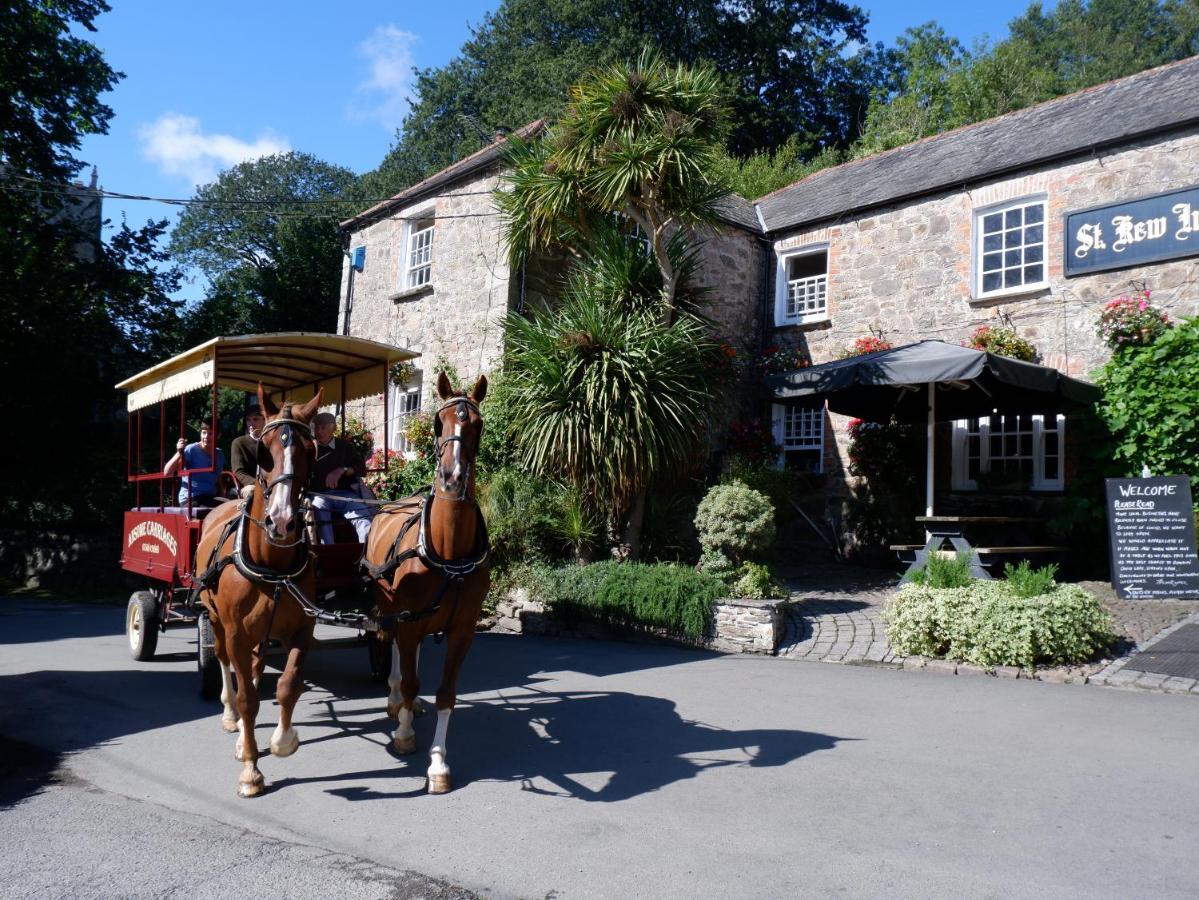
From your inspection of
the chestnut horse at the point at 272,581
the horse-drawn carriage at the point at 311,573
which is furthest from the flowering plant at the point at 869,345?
the chestnut horse at the point at 272,581

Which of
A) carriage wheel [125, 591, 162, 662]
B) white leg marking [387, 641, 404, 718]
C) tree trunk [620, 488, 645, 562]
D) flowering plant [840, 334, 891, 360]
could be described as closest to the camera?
white leg marking [387, 641, 404, 718]

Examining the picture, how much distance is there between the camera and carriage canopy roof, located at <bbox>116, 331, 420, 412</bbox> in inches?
287

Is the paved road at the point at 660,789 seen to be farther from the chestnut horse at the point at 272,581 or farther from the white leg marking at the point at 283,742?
the chestnut horse at the point at 272,581

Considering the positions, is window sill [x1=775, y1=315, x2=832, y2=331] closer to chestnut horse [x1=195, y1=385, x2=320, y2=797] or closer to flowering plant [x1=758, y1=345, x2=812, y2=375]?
flowering plant [x1=758, y1=345, x2=812, y2=375]

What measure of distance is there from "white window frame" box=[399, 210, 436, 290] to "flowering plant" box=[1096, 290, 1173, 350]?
11.1 metres

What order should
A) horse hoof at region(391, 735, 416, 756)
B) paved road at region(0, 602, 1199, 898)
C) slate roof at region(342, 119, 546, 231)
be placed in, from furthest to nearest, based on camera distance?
slate roof at region(342, 119, 546, 231) < horse hoof at region(391, 735, 416, 756) < paved road at region(0, 602, 1199, 898)

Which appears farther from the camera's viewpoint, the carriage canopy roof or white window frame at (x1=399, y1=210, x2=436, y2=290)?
white window frame at (x1=399, y1=210, x2=436, y2=290)

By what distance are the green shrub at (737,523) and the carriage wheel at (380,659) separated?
4.35m

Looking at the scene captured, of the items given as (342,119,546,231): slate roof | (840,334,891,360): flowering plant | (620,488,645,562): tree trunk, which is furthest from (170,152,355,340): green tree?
(840,334,891,360): flowering plant

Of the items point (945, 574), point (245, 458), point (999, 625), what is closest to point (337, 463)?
point (245, 458)

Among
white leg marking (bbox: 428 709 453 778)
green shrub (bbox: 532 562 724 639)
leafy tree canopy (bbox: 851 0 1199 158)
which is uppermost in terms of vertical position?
leafy tree canopy (bbox: 851 0 1199 158)

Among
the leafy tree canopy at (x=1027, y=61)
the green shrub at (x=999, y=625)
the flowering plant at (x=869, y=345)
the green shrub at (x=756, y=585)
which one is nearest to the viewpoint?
the green shrub at (x=999, y=625)

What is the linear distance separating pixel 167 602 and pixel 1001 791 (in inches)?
279

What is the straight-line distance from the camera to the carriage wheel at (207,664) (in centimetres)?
670
